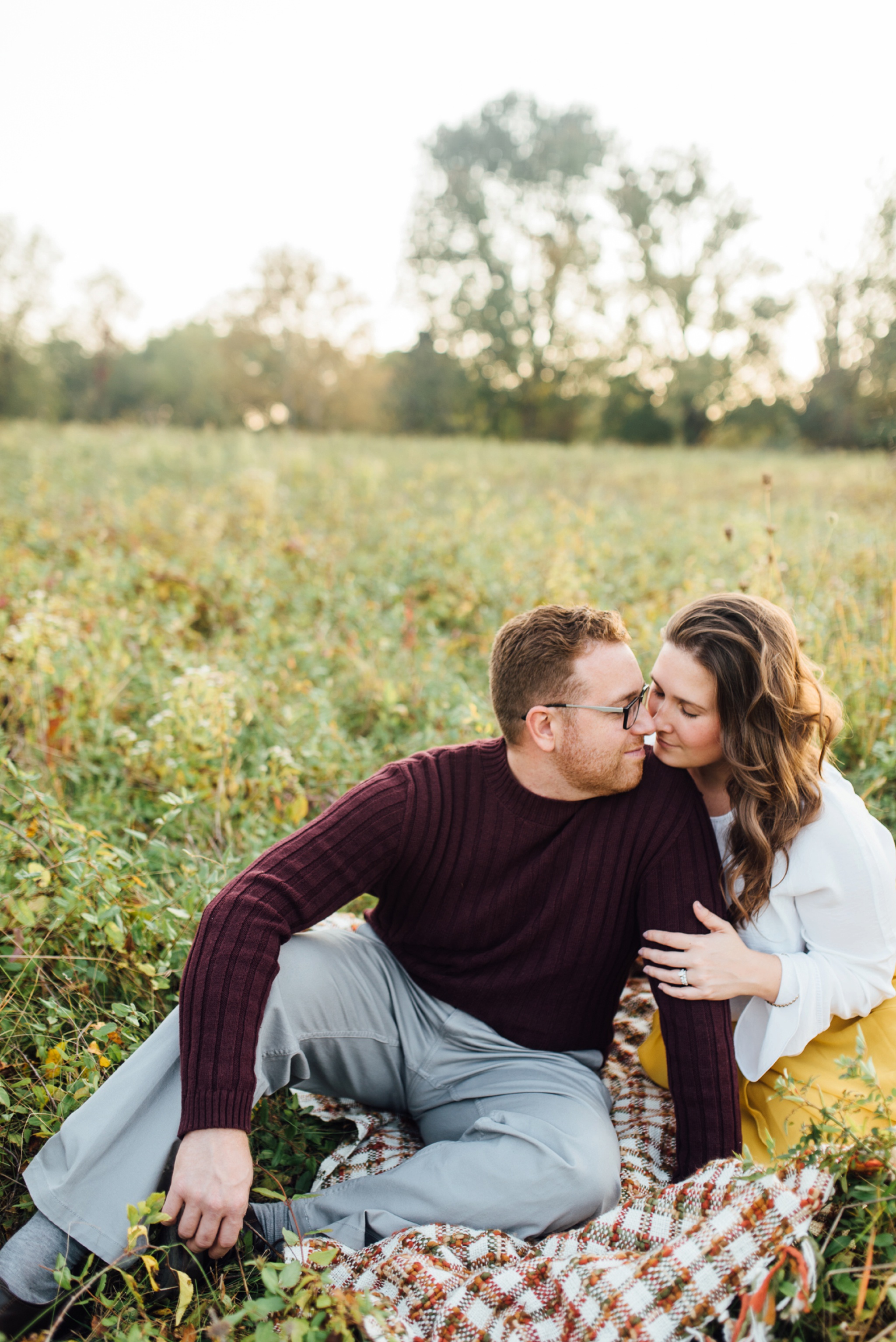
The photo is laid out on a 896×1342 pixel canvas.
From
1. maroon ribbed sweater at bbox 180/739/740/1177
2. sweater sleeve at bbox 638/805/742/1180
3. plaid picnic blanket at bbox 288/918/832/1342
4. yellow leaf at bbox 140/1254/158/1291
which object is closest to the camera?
plaid picnic blanket at bbox 288/918/832/1342

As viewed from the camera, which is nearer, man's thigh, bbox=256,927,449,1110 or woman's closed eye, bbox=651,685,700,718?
man's thigh, bbox=256,927,449,1110

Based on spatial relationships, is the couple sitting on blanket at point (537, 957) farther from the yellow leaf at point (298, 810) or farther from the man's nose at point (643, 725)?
the yellow leaf at point (298, 810)

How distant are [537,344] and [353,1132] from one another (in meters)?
27.8

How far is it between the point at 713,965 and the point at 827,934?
0.30 m

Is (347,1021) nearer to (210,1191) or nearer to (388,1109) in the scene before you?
(388,1109)

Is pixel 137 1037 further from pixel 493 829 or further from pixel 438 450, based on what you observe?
pixel 438 450

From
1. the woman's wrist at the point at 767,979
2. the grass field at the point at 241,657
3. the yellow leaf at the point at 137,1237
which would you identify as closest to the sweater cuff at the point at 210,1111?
the yellow leaf at the point at 137,1237

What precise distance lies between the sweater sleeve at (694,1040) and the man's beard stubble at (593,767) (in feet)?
0.68

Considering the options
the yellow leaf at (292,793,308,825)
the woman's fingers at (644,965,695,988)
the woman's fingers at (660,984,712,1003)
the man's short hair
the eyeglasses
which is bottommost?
the woman's fingers at (660,984,712,1003)

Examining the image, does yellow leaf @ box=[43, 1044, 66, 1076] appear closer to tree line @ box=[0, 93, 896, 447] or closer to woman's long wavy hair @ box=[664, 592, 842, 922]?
woman's long wavy hair @ box=[664, 592, 842, 922]

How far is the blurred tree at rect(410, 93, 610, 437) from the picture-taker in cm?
2709

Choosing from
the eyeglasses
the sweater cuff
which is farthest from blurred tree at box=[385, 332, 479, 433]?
the sweater cuff

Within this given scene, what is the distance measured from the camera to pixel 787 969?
6.42 ft

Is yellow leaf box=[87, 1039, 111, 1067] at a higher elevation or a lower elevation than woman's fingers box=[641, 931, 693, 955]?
lower
